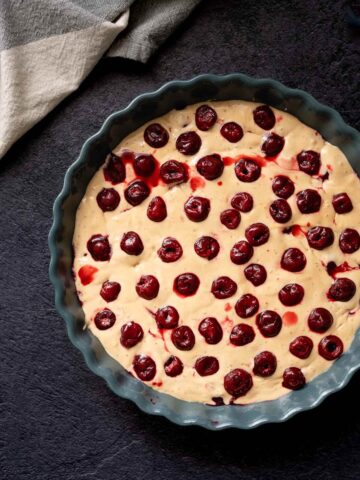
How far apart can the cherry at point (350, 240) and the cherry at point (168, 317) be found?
0.53 m

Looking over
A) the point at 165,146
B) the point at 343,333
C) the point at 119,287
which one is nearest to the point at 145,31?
the point at 165,146

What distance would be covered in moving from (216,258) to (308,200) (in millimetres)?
316

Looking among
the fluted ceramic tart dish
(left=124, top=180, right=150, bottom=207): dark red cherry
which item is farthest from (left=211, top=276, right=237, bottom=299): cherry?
(left=124, top=180, right=150, bottom=207): dark red cherry

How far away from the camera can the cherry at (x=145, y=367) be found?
6.45 feet

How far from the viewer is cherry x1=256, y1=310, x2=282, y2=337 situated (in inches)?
76.3

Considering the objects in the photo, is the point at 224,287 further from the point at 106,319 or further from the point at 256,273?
the point at 106,319

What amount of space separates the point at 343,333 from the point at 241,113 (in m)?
0.71

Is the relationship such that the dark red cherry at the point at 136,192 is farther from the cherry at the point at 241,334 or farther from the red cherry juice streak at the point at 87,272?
the cherry at the point at 241,334

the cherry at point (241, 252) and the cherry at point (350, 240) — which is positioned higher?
the cherry at point (350, 240)

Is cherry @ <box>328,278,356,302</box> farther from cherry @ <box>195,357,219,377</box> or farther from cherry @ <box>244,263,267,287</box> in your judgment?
cherry @ <box>195,357,219,377</box>

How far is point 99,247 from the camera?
1.95 metres

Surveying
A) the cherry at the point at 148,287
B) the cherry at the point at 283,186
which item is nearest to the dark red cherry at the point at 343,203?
the cherry at the point at 283,186

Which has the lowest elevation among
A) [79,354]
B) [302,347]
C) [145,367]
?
[79,354]

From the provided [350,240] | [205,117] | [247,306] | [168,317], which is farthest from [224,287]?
[205,117]
